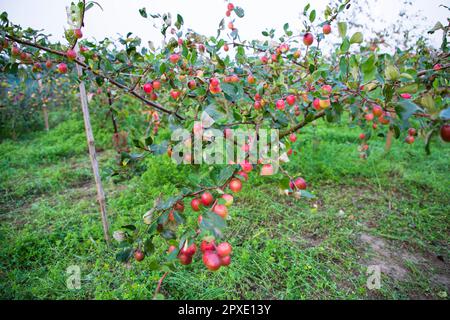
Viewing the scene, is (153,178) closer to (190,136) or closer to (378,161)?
(190,136)

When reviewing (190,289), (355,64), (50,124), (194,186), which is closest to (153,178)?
(190,289)

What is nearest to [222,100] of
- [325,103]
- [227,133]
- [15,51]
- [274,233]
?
[227,133]

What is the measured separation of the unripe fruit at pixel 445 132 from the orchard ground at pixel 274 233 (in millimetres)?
772

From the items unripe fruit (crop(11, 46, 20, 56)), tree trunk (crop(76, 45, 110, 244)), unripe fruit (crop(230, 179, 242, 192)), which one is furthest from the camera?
tree trunk (crop(76, 45, 110, 244))

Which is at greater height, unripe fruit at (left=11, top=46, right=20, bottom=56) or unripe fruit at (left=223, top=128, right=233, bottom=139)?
unripe fruit at (left=11, top=46, right=20, bottom=56)

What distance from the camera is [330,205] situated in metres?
2.39

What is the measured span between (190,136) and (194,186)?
0.59 ft

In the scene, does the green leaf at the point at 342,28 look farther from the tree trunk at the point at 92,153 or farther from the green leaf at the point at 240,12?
the tree trunk at the point at 92,153

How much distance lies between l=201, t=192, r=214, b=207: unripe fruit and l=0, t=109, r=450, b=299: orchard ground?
0.46 metres

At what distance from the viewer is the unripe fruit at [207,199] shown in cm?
92

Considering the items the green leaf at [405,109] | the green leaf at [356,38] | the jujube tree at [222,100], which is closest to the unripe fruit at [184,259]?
the jujube tree at [222,100]

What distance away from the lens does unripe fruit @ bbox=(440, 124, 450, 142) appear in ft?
2.21

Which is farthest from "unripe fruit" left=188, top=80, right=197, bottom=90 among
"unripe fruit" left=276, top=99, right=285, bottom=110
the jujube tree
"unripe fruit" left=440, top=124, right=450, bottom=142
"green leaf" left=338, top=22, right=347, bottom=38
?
"unripe fruit" left=440, top=124, right=450, bottom=142

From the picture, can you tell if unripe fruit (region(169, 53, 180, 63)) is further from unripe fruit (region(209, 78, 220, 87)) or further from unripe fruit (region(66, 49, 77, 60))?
unripe fruit (region(66, 49, 77, 60))
